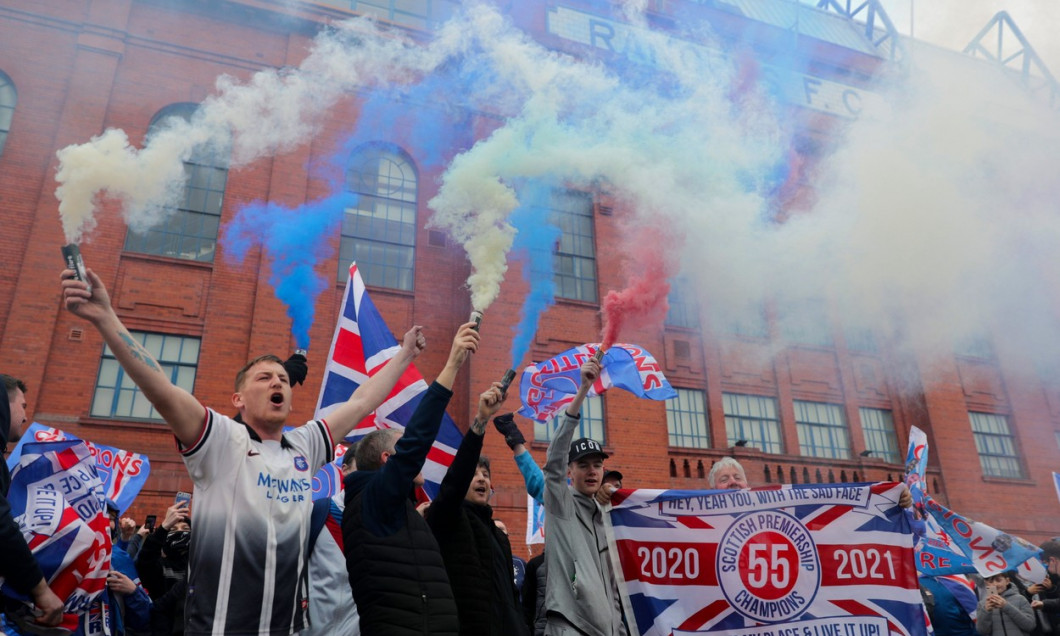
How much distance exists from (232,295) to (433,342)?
13.2ft

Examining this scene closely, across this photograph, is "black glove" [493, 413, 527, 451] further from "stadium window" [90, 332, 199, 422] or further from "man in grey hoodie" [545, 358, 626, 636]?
"stadium window" [90, 332, 199, 422]

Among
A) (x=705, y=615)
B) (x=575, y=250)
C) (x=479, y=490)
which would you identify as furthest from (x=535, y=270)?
(x=479, y=490)

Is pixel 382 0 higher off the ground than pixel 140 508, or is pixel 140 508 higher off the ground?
pixel 382 0

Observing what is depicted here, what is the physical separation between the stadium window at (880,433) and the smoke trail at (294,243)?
1410cm

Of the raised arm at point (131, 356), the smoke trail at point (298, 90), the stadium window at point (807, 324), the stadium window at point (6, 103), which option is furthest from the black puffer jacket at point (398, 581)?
the stadium window at point (807, 324)

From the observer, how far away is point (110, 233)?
12.8 meters

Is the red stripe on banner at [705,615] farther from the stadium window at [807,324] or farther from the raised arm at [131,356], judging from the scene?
the stadium window at [807,324]

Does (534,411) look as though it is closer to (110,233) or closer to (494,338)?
(494,338)

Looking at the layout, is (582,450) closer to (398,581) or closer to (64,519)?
(398,581)

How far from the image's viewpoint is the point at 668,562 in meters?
4.97

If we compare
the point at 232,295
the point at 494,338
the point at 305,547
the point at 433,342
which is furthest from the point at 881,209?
the point at 305,547

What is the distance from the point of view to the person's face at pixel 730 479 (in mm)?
5391

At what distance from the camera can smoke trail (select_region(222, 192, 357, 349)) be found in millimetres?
13359

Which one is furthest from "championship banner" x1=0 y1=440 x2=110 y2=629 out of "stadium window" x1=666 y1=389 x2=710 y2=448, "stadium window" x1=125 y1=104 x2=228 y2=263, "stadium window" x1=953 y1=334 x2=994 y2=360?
"stadium window" x1=953 y1=334 x2=994 y2=360
